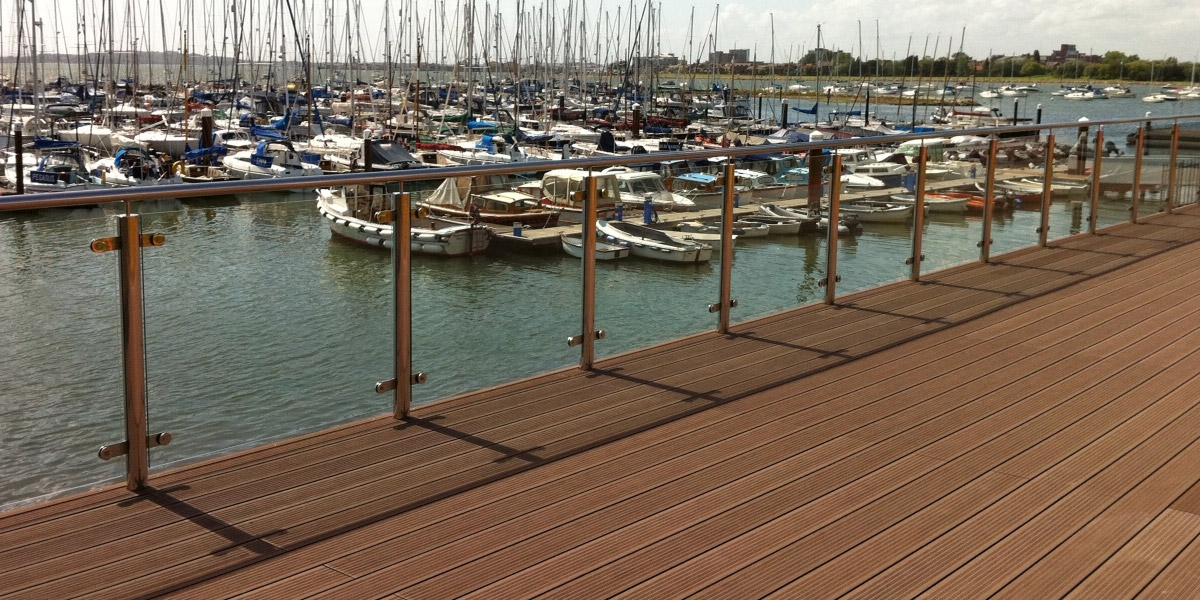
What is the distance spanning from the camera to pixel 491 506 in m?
3.31

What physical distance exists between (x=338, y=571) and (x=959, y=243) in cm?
554

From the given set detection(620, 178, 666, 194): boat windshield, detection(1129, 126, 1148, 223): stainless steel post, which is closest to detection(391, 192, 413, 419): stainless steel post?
detection(620, 178, 666, 194): boat windshield

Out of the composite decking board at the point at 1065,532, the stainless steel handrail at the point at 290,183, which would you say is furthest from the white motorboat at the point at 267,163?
the composite decking board at the point at 1065,532

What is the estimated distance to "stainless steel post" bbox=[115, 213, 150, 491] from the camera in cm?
330

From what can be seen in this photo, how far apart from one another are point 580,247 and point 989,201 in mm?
3868

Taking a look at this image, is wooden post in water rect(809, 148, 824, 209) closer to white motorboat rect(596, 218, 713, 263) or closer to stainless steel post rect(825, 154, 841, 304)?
stainless steel post rect(825, 154, 841, 304)

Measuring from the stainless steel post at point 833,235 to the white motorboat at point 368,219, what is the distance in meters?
2.57

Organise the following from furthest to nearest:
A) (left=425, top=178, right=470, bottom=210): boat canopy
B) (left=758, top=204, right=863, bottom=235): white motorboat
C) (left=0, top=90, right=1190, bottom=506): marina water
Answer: (left=758, top=204, right=863, bottom=235): white motorboat → (left=425, top=178, right=470, bottom=210): boat canopy → (left=0, top=90, right=1190, bottom=506): marina water

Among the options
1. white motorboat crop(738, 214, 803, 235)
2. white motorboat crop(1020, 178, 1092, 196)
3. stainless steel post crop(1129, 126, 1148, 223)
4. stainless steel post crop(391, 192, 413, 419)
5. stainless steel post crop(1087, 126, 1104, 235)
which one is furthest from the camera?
stainless steel post crop(1129, 126, 1148, 223)

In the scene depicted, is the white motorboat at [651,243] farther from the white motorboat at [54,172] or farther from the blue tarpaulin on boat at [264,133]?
the blue tarpaulin on boat at [264,133]

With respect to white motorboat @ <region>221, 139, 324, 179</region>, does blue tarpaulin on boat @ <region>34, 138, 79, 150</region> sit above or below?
above

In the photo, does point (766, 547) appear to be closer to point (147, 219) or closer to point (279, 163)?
point (147, 219)

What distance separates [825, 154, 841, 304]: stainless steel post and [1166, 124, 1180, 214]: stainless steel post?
516cm

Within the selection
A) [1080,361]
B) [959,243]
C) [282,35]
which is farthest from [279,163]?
[1080,361]
